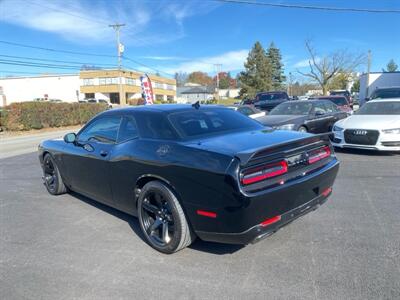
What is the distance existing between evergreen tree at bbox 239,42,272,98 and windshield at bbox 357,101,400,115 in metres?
58.0

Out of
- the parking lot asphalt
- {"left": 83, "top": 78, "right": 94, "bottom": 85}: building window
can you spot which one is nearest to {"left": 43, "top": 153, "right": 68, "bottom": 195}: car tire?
the parking lot asphalt

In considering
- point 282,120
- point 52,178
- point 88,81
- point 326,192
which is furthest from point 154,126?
point 88,81

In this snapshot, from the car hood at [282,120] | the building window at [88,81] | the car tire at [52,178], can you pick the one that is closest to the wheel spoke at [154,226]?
the car tire at [52,178]

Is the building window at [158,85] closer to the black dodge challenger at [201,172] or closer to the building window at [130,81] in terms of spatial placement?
the building window at [130,81]

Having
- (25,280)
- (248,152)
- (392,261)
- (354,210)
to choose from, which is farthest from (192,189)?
(354,210)

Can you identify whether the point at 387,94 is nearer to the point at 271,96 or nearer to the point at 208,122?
the point at 271,96

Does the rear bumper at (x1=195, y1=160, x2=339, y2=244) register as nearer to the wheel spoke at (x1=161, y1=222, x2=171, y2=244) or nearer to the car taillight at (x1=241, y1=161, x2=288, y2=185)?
the car taillight at (x1=241, y1=161, x2=288, y2=185)

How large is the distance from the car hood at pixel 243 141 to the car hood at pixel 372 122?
16.9 feet

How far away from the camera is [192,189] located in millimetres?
3104

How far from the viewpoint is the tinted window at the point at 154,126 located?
3.67 metres

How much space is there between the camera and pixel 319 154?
378 cm

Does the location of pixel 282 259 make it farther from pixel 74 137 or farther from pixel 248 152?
pixel 74 137

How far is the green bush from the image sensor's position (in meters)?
21.3

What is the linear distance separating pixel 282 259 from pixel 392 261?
3.24ft
